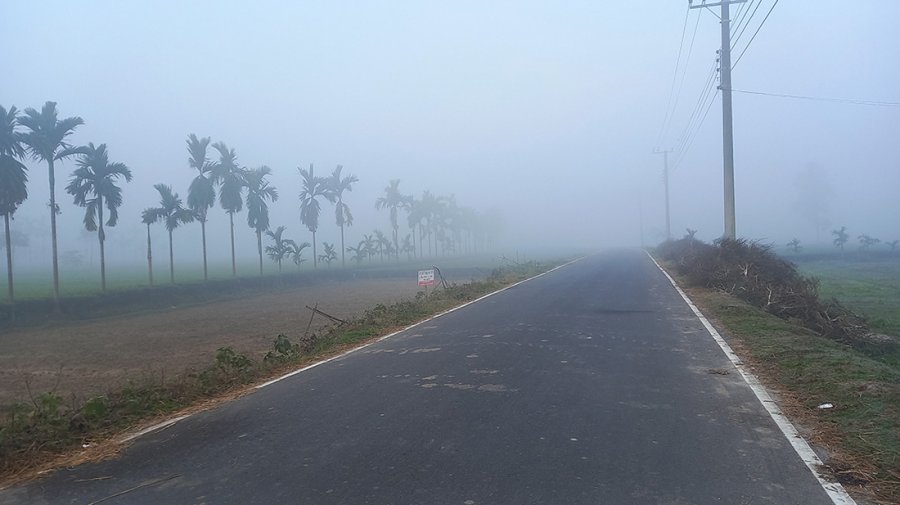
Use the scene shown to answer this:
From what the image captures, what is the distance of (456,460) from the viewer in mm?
5621

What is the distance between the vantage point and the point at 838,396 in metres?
7.59

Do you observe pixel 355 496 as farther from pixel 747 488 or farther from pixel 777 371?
pixel 777 371

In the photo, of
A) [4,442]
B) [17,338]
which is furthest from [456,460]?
[17,338]

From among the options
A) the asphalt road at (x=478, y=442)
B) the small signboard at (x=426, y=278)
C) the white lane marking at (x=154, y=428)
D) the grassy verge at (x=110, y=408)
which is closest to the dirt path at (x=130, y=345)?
the grassy verge at (x=110, y=408)

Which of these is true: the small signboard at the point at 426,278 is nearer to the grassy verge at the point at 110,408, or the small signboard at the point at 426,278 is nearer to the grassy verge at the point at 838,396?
the grassy verge at the point at 110,408

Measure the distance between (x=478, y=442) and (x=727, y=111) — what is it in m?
23.8

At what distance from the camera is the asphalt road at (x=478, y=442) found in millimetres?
4977

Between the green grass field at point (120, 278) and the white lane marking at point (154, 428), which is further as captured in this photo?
the green grass field at point (120, 278)

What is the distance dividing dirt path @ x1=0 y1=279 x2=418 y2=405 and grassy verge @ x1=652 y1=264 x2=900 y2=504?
8.52m

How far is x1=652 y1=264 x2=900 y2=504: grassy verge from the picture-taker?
17.2 feet

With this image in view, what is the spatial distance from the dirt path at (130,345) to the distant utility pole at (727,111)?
15234mm

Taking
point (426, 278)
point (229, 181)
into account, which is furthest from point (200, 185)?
point (426, 278)

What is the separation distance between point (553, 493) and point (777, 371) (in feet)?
19.4

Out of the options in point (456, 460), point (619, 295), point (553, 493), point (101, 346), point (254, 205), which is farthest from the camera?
point (254, 205)
